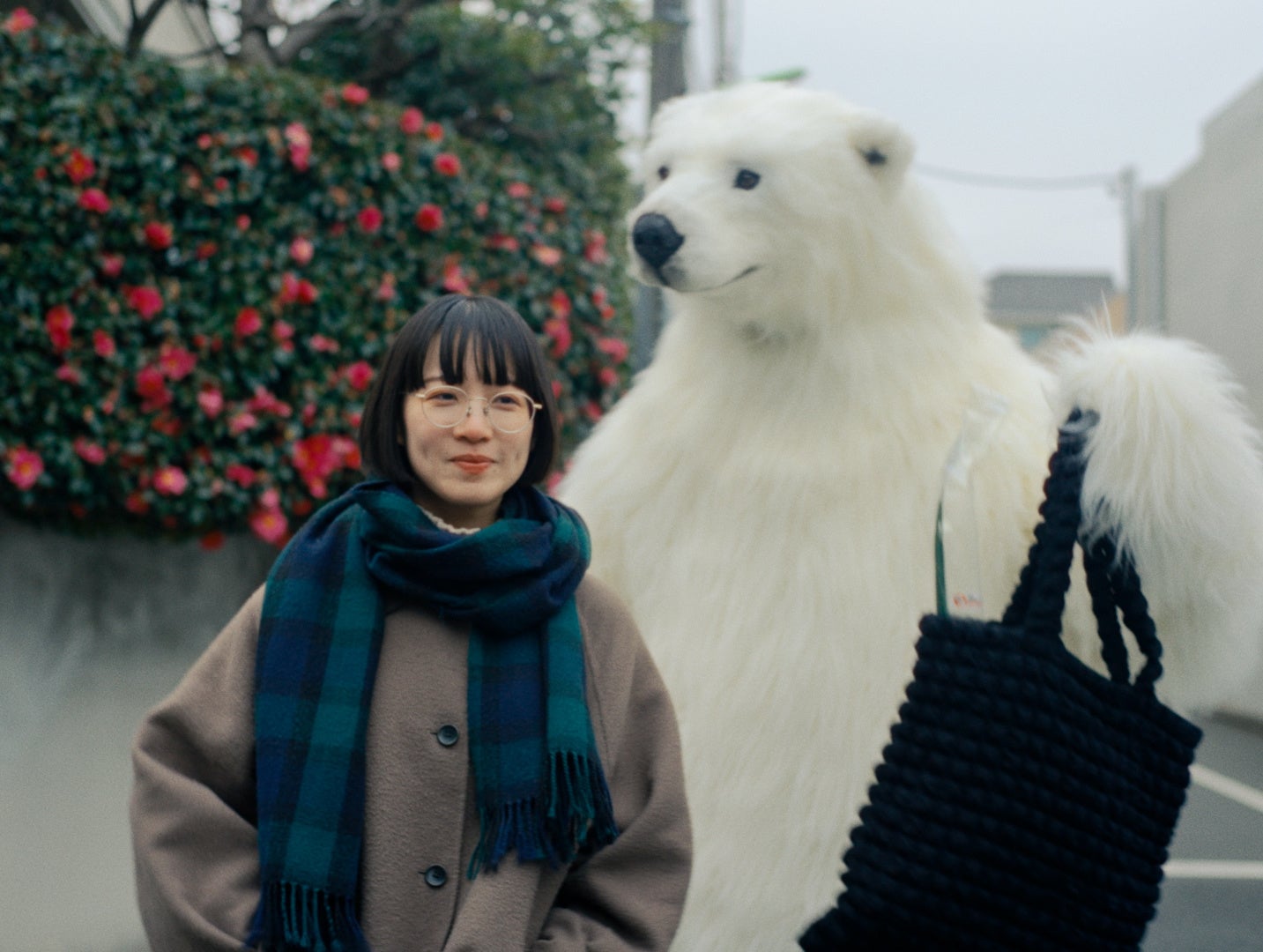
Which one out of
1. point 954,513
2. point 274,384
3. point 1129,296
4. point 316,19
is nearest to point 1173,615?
point 954,513

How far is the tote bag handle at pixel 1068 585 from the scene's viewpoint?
1359 mm

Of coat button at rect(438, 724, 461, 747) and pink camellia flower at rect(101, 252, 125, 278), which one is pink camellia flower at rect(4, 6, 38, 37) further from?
coat button at rect(438, 724, 461, 747)

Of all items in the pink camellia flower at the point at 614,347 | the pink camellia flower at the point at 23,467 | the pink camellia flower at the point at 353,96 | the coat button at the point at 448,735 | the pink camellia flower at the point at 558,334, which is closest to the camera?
the coat button at the point at 448,735

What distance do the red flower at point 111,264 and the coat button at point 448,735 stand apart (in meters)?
2.39

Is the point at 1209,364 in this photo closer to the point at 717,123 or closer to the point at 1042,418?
the point at 1042,418

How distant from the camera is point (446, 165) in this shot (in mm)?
3902

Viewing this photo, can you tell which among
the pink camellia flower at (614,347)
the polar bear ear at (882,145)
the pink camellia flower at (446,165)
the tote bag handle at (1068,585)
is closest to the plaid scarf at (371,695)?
the tote bag handle at (1068,585)

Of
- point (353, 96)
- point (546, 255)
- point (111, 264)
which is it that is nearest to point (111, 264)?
point (111, 264)

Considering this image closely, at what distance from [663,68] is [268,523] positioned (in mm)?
2688

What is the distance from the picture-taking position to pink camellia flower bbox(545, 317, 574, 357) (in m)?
4.10

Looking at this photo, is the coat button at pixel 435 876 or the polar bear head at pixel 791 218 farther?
the polar bear head at pixel 791 218

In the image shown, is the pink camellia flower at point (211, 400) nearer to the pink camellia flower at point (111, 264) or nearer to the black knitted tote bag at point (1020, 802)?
the pink camellia flower at point (111, 264)

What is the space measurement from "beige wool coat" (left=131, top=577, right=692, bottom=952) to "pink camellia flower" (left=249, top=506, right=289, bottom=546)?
2.11m

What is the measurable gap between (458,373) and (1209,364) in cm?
118
